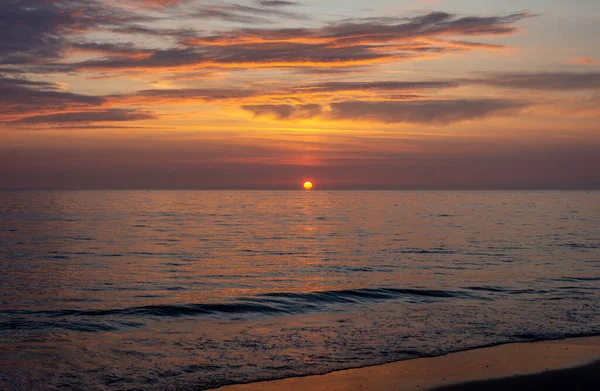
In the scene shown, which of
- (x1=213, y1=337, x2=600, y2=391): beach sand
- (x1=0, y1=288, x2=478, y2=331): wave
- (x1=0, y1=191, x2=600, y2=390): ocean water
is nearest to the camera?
(x1=213, y1=337, x2=600, y2=391): beach sand

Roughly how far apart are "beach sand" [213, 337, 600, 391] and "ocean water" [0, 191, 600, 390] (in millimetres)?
587

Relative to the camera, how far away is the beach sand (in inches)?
486

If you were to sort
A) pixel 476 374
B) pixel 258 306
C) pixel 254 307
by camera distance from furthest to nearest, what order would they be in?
pixel 258 306, pixel 254 307, pixel 476 374

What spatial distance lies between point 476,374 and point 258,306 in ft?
34.3

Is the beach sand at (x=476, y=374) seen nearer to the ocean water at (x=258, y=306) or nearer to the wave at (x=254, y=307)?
Result: the ocean water at (x=258, y=306)

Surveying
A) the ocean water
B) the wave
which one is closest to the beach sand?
the ocean water

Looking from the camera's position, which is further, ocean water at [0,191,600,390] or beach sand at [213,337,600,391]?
ocean water at [0,191,600,390]

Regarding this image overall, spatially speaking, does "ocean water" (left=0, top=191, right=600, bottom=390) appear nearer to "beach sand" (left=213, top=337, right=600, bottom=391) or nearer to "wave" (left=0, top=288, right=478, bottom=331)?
"wave" (left=0, top=288, right=478, bottom=331)

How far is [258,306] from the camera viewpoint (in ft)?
72.1

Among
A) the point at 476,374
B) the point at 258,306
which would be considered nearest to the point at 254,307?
the point at 258,306

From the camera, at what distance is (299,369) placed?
13.6 meters

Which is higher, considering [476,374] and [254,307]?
[476,374]

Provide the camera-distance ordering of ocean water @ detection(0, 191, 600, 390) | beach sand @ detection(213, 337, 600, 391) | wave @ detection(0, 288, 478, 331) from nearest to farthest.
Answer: beach sand @ detection(213, 337, 600, 391) → ocean water @ detection(0, 191, 600, 390) → wave @ detection(0, 288, 478, 331)

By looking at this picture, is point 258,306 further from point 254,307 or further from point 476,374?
point 476,374
